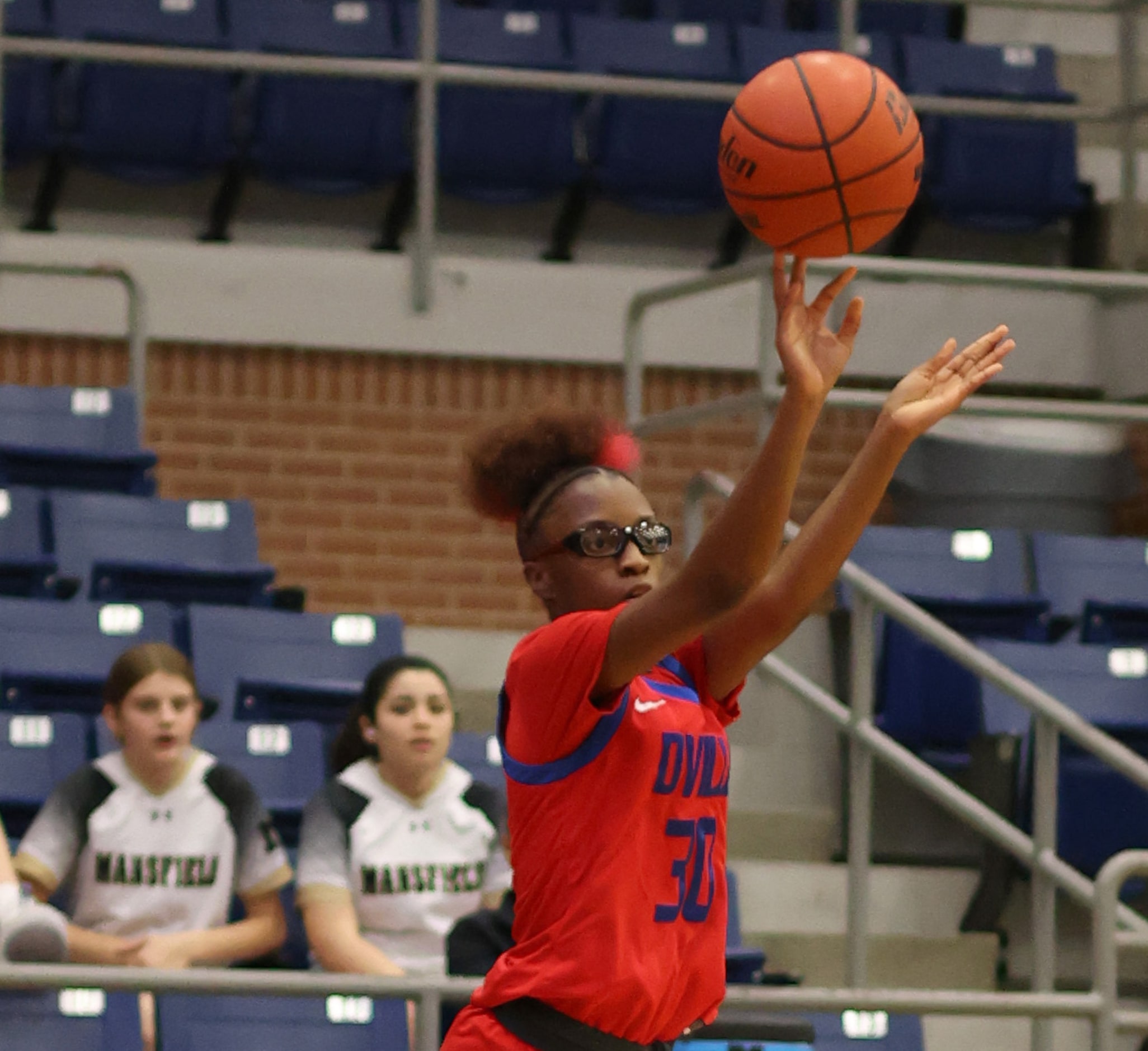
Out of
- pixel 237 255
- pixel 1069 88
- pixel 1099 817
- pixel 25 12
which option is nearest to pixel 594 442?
pixel 1099 817

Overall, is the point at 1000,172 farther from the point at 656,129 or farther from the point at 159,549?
the point at 159,549

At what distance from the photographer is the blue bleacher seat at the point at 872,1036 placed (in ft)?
12.3

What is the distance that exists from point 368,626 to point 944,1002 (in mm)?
2447

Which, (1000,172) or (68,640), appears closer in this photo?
(68,640)

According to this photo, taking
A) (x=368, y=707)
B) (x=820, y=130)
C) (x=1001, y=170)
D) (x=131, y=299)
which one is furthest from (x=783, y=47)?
(x=820, y=130)

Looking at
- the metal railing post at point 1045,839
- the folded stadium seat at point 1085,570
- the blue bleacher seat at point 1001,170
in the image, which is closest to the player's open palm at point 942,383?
the metal railing post at point 1045,839

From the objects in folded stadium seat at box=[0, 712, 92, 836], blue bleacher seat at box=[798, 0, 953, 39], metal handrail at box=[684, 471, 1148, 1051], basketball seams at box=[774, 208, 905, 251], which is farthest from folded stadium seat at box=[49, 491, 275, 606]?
blue bleacher seat at box=[798, 0, 953, 39]

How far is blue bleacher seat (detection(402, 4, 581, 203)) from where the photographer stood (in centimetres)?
729

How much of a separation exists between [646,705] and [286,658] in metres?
3.12

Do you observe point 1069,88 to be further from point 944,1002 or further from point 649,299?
point 944,1002

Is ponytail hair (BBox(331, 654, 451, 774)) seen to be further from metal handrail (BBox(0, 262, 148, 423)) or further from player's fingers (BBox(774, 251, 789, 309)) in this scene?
player's fingers (BBox(774, 251, 789, 309))

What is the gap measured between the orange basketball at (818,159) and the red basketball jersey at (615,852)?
0.57m

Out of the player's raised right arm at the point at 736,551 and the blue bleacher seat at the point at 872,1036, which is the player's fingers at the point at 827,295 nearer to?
the player's raised right arm at the point at 736,551

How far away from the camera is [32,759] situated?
4664 mm
